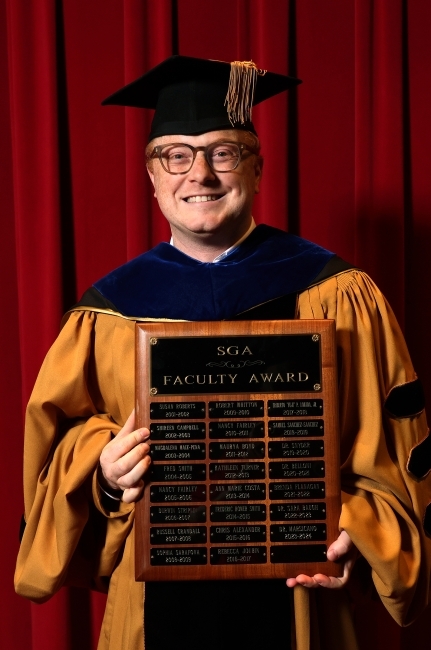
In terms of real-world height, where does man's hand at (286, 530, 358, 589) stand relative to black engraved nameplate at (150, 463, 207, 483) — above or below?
below

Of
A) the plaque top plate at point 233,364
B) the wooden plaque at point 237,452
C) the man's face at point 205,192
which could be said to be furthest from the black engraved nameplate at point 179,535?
the man's face at point 205,192

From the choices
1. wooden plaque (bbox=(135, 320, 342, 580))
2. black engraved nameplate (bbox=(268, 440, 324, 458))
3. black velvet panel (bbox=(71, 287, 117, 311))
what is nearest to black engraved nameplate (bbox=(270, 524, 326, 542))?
wooden plaque (bbox=(135, 320, 342, 580))

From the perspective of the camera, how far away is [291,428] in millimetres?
1295

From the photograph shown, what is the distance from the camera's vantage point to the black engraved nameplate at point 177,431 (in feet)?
4.24

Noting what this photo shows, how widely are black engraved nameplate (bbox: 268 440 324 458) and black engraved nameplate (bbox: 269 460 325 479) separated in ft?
0.04

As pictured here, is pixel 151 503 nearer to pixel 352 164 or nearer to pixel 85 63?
pixel 352 164

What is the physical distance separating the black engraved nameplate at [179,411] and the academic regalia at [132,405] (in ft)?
0.61

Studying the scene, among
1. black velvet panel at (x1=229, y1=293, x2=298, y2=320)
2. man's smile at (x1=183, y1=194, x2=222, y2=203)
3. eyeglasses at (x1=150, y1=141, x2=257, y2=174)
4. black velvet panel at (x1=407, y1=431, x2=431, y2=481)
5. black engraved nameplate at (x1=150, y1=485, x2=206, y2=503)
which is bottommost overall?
black engraved nameplate at (x1=150, y1=485, x2=206, y2=503)

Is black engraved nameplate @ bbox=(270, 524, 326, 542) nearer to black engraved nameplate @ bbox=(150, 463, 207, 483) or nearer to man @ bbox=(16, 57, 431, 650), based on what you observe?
man @ bbox=(16, 57, 431, 650)

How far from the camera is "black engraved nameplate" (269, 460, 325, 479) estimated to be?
4.25 ft

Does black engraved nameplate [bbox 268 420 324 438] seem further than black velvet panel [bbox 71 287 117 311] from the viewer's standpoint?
No

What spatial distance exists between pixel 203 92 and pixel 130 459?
70 centimetres

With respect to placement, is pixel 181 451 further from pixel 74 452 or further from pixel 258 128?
pixel 258 128

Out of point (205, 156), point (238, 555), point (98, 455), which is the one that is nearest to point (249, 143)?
point (205, 156)
